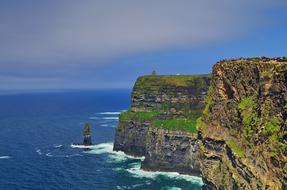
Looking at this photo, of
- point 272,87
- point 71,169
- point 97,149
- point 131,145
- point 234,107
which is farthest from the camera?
point 97,149

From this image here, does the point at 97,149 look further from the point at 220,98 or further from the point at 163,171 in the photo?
the point at 220,98

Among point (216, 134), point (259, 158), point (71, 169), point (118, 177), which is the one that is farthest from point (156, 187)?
point (259, 158)

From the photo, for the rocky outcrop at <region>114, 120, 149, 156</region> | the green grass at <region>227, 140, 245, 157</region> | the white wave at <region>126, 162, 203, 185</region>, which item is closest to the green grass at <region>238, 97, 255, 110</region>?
the green grass at <region>227, 140, 245, 157</region>

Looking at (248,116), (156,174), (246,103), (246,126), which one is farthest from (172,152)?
(248,116)

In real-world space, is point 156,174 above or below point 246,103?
below

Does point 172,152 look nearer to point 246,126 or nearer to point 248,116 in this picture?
point 246,126

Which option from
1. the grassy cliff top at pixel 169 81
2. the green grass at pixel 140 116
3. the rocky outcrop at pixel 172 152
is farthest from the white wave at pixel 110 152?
the grassy cliff top at pixel 169 81
